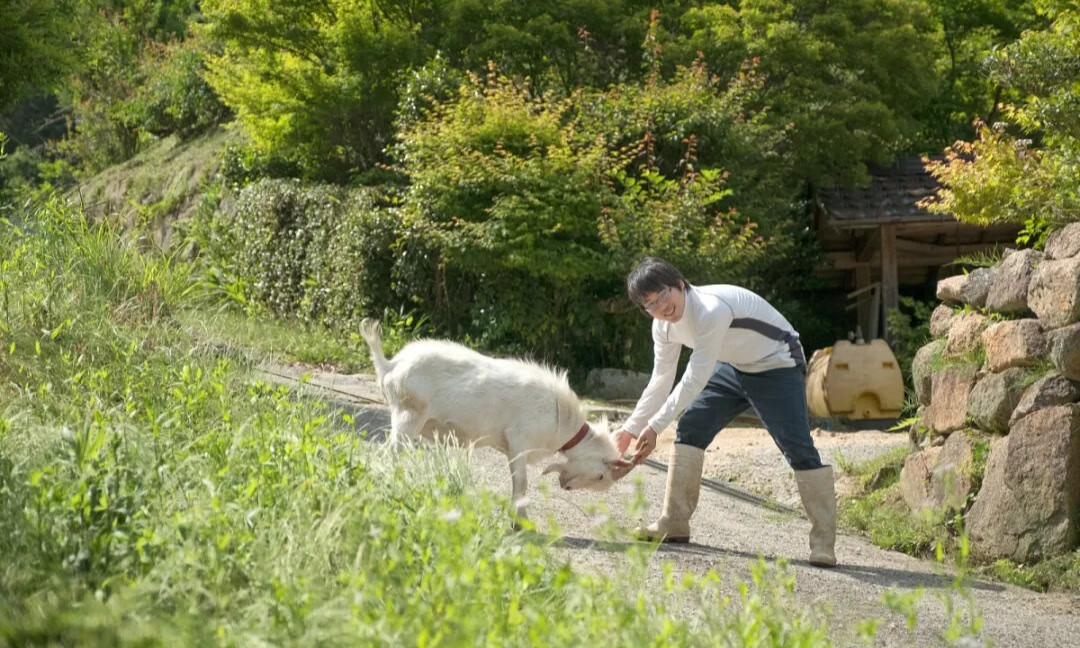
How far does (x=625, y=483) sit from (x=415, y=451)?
3.34 metres

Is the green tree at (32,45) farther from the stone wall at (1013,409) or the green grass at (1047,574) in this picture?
the green grass at (1047,574)

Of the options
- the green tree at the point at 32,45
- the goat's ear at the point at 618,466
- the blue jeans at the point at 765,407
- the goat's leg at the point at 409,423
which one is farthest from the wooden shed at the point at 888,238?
the goat's leg at the point at 409,423

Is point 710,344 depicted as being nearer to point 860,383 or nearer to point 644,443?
point 644,443

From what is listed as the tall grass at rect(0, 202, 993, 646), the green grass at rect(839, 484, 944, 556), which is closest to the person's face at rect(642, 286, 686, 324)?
the tall grass at rect(0, 202, 993, 646)

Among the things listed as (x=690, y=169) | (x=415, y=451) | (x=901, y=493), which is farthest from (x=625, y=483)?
(x=690, y=169)

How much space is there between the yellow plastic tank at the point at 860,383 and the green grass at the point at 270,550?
10767mm

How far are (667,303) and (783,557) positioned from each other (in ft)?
7.85

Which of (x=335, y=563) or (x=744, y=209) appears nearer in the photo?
(x=335, y=563)

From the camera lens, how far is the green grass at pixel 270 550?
423cm

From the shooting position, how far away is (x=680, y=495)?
827cm

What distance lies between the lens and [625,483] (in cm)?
1016

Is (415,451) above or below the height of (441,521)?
below

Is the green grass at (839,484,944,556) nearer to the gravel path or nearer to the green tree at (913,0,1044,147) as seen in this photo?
the gravel path

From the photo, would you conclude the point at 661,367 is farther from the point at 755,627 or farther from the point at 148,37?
the point at 148,37
